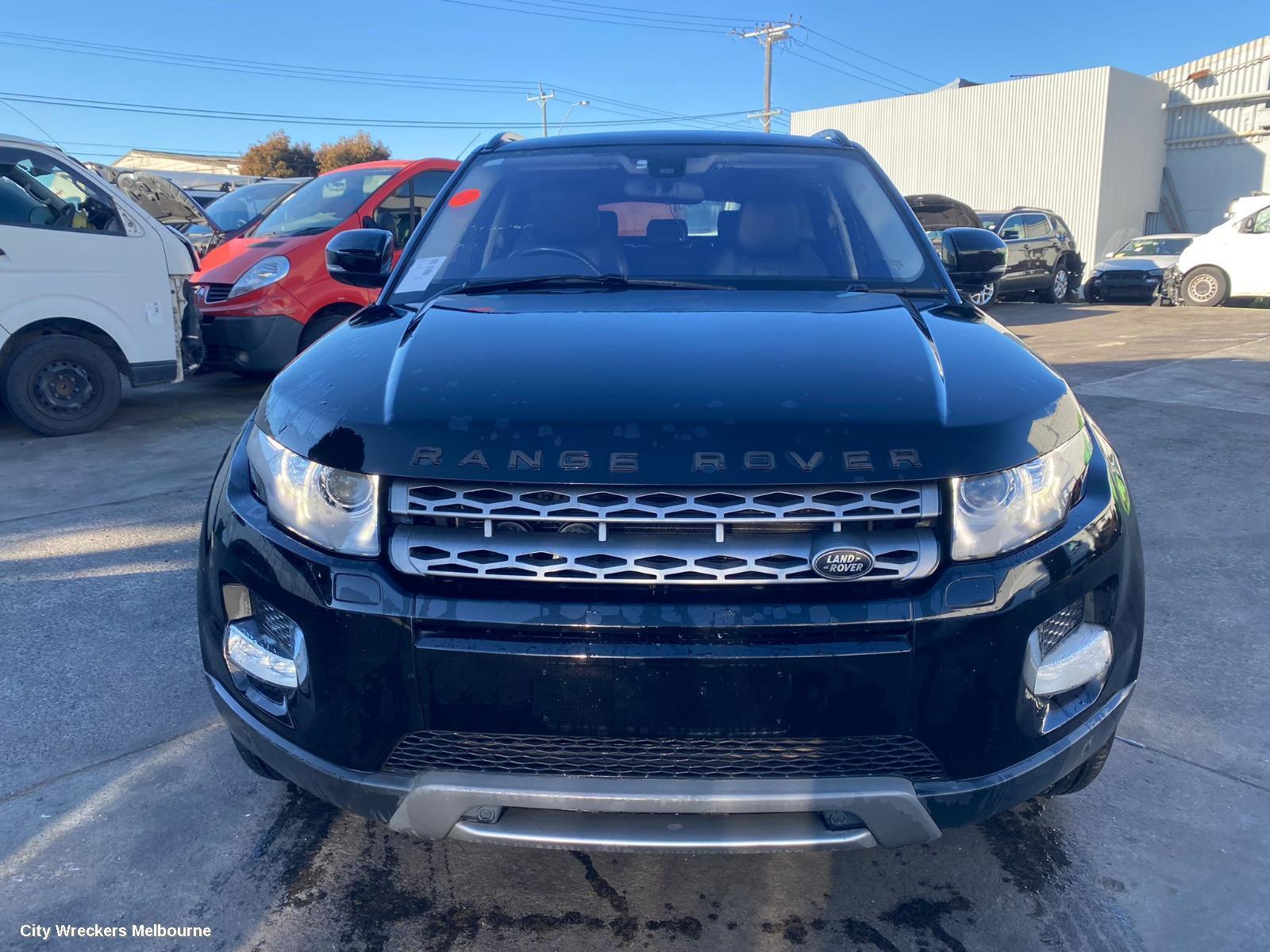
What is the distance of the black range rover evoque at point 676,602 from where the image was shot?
167 cm

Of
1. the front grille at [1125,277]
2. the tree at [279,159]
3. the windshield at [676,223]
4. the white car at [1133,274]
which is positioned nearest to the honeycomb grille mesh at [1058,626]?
the windshield at [676,223]

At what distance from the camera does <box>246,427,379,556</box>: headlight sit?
1759 millimetres

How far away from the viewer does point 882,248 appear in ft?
9.77

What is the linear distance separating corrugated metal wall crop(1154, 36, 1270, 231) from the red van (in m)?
29.4

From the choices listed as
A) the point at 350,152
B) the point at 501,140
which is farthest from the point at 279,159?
the point at 501,140

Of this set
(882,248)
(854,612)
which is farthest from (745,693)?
(882,248)

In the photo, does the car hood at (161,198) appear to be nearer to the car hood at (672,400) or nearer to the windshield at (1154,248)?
the car hood at (672,400)

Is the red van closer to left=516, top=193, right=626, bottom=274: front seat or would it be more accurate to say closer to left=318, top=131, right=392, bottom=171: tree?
left=516, top=193, right=626, bottom=274: front seat

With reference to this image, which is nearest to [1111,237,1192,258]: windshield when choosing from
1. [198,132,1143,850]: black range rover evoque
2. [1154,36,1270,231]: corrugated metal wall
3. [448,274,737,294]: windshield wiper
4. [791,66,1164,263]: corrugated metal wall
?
[791,66,1164,263]: corrugated metal wall

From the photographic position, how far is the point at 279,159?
172 feet

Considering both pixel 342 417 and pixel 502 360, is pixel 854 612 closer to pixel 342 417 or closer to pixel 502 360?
pixel 502 360

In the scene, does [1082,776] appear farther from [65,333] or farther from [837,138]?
[65,333]

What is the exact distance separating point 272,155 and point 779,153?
55712mm

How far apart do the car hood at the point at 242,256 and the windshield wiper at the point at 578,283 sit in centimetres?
548
